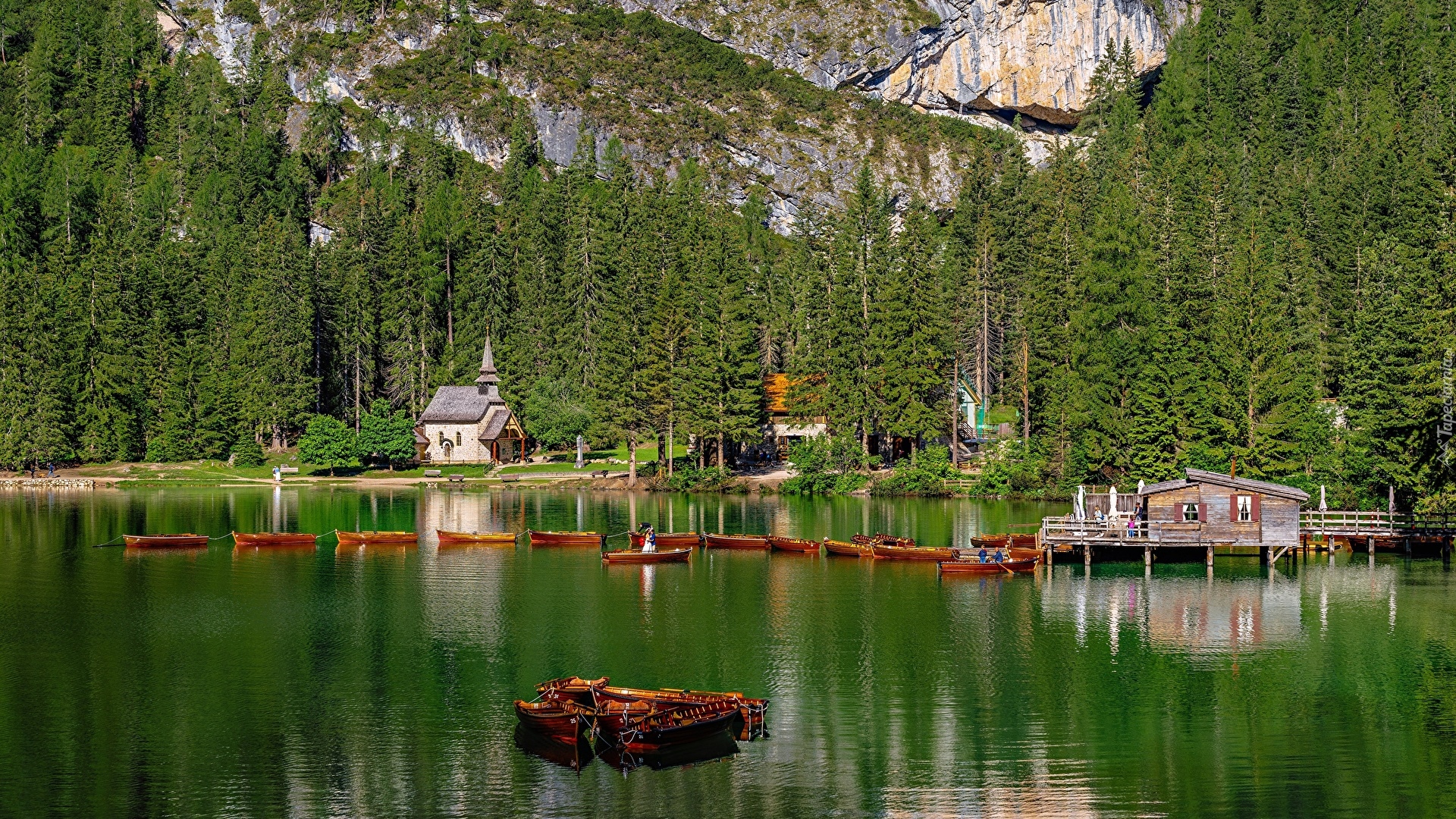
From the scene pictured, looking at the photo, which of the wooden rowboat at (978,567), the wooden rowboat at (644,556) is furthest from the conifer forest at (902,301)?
the wooden rowboat at (644,556)

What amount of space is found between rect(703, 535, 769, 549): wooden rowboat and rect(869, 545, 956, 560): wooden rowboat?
305 inches

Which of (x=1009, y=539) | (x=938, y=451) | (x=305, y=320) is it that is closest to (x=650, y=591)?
(x=1009, y=539)

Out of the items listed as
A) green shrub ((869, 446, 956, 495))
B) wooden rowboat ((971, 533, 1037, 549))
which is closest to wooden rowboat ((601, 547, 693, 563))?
wooden rowboat ((971, 533, 1037, 549))

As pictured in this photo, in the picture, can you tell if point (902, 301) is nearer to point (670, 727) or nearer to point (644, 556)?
point (644, 556)

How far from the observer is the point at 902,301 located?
111 m

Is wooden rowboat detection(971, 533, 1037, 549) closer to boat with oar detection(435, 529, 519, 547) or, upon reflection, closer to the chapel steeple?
boat with oar detection(435, 529, 519, 547)

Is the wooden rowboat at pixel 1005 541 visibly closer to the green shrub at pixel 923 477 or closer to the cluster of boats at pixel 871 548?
the cluster of boats at pixel 871 548

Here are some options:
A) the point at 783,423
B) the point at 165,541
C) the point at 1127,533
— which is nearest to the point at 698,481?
the point at 783,423

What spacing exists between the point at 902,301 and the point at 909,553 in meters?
42.7

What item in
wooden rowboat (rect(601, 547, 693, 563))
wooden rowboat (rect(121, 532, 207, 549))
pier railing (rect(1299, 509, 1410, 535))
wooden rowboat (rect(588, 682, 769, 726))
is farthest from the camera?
wooden rowboat (rect(121, 532, 207, 549))

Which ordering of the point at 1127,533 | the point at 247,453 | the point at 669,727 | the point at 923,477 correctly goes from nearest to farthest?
the point at 669,727
the point at 1127,533
the point at 923,477
the point at 247,453

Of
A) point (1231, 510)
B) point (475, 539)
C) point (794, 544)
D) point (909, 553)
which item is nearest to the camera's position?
point (1231, 510)

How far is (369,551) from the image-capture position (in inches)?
3054

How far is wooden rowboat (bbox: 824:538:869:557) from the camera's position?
73.7 metres
